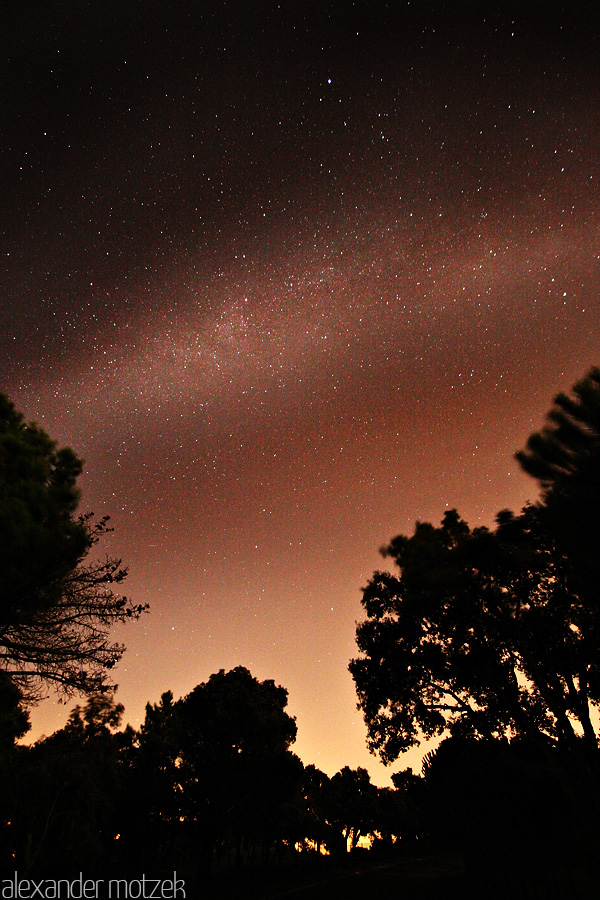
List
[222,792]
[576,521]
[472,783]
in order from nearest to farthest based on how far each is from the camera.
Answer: [576,521]
[472,783]
[222,792]

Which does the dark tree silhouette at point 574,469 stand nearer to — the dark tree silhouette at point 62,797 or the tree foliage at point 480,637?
the tree foliage at point 480,637

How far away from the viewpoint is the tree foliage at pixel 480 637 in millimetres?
14250

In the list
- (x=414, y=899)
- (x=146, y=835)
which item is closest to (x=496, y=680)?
(x=414, y=899)

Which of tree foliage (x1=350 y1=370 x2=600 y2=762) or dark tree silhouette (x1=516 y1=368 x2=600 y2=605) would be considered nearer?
dark tree silhouette (x1=516 y1=368 x2=600 y2=605)

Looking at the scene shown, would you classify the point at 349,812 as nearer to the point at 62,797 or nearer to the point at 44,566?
the point at 62,797

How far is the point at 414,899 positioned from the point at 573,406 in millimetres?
18195

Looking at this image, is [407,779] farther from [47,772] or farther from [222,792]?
[222,792]

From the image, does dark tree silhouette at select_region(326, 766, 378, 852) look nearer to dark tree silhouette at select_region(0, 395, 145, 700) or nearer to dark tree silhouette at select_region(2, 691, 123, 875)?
dark tree silhouette at select_region(2, 691, 123, 875)

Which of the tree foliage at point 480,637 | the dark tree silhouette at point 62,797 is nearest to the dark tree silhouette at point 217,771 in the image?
the dark tree silhouette at point 62,797

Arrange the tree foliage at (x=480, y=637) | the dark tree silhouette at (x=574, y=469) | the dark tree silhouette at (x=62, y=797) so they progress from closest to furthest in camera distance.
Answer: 1. the dark tree silhouette at (x=574, y=469)
2. the tree foliage at (x=480, y=637)
3. the dark tree silhouette at (x=62, y=797)

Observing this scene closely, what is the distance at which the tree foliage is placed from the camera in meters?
14.2

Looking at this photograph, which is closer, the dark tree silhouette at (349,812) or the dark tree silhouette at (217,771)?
the dark tree silhouette at (217,771)

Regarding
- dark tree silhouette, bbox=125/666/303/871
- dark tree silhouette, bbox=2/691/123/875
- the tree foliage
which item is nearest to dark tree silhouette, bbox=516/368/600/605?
the tree foliage

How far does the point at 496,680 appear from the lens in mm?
15406
